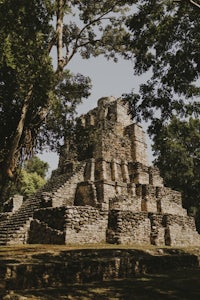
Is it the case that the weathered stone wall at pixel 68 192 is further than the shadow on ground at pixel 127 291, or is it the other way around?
the weathered stone wall at pixel 68 192

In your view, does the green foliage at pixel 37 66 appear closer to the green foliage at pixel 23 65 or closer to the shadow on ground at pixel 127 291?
the green foliage at pixel 23 65

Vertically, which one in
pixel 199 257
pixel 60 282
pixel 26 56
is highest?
pixel 26 56

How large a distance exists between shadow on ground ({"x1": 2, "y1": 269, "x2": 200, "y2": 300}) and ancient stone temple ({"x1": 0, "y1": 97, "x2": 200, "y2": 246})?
7.99m

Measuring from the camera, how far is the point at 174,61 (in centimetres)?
1213

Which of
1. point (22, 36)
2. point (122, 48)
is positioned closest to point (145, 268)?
point (22, 36)

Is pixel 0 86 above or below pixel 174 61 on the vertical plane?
below

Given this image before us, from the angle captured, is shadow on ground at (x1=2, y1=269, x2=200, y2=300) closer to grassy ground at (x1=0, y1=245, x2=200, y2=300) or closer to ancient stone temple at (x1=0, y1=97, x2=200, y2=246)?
grassy ground at (x1=0, y1=245, x2=200, y2=300)

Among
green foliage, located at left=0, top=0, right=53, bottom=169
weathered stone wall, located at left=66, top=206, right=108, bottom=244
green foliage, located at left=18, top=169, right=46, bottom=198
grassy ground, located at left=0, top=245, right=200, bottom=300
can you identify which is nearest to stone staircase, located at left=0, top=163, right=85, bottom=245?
weathered stone wall, located at left=66, top=206, right=108, bottom=244

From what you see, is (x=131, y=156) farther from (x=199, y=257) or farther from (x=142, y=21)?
(x=199, y=257)

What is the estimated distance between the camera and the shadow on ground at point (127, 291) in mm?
4463

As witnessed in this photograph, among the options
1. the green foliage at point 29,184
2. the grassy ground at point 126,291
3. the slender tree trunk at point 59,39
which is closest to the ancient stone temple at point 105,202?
the slender tree trunk at point 59,39

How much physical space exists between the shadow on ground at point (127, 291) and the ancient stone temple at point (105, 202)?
799 centimetres

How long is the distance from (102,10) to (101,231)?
11449 millimetres

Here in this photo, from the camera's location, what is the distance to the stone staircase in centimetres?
1460
